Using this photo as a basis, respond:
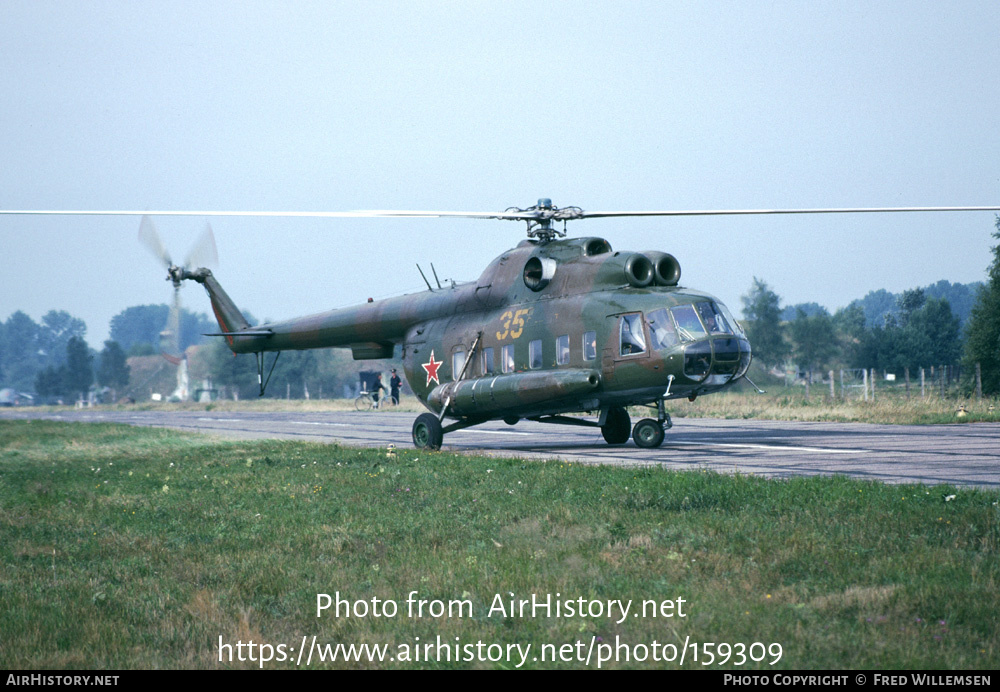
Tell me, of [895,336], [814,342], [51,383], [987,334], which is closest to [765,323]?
[814,342]

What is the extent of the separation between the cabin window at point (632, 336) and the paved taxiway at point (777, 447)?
190 cm

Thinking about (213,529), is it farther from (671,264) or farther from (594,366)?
(671,264)

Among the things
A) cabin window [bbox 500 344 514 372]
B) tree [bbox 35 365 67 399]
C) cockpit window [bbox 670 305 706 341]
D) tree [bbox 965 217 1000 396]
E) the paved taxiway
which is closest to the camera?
the paved taxiway

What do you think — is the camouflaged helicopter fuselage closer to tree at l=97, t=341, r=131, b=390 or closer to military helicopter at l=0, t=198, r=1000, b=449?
military helicopter at l=0, t=198, r=1000, b=449

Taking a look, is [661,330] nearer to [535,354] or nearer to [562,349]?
[562,349]

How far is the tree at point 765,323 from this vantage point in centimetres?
10906

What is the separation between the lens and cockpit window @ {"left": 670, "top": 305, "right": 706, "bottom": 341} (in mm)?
16391

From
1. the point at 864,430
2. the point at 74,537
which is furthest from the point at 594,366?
the point at 74,537

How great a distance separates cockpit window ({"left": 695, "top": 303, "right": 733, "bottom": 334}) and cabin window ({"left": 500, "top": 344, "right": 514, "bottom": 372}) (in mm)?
4082

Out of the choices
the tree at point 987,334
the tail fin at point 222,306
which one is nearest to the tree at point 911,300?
the tree at point 987,334

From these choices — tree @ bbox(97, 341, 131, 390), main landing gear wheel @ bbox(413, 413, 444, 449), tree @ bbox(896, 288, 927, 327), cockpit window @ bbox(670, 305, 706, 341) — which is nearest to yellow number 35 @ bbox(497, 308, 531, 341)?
main landing gear wheel @ bbox(413, 413, 444, 449)

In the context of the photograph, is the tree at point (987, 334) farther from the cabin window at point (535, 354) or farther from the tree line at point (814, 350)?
the cabin window at point (535, 354)

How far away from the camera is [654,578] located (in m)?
6.96

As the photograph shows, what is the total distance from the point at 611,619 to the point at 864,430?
17714 millimetres
